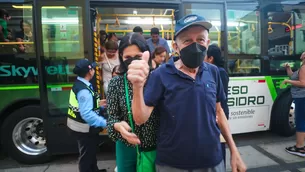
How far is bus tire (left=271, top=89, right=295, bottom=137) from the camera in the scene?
183 inches

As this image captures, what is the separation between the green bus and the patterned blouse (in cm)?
238

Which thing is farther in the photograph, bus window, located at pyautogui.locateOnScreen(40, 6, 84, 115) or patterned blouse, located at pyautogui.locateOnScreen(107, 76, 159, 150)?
bus window, located at pyautogui.locateOnScreen(40, 6, 84, 115)

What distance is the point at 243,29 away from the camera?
14.7 feet

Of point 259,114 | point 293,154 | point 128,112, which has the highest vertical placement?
point 128,112

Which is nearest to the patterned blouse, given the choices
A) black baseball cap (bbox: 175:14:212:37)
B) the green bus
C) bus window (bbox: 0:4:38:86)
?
black baseball cap (bbox: 175:14:212:37)

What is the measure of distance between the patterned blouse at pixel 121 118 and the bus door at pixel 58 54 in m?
2.40

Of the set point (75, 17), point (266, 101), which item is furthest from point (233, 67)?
point (75, 17)

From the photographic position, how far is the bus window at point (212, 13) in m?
4.15

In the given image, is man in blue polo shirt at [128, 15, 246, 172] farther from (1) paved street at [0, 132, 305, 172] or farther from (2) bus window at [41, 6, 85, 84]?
(2) bus window at [41, 6, 85, 84]

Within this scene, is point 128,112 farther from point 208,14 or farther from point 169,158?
point 208,14

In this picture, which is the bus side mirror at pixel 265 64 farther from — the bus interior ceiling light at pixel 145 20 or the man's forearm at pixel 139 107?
the man's forearm at pixel 139 107

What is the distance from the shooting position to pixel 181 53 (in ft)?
4.81

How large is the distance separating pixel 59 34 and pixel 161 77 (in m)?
2.90

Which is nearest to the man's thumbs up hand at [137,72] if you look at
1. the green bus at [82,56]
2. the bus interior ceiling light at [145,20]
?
the green bus at [82,56]
